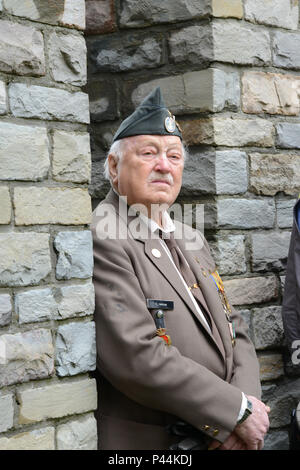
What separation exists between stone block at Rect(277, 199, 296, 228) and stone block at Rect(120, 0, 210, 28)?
1.07 metres

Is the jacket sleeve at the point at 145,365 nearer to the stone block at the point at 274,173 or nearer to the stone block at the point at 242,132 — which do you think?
the stone block at the point at 242,132

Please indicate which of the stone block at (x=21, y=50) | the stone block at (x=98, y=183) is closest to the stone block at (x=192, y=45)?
the stone block at (x=98, y=183)

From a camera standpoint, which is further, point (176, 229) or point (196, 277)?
point (176, 229)

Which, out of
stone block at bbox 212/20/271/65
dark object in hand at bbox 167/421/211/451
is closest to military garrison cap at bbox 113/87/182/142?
stone block at bbox 212/20/271/65

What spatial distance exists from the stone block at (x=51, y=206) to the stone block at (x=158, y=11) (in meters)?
1.53

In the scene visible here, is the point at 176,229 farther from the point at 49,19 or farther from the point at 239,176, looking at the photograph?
the point at 49,19

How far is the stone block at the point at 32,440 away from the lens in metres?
2.26

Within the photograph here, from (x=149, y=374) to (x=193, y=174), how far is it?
1.37 metres

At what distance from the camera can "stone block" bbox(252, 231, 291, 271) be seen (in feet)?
12.1

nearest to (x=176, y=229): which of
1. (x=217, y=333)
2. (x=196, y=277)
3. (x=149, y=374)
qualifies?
(x=196, y=277)

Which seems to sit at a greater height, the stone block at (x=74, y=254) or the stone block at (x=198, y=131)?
the stone block at (x=198, y=131)

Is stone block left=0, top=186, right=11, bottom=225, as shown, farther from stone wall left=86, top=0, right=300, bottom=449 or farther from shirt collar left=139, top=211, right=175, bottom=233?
stone wall left=86, top=0, right=300, bottom=449

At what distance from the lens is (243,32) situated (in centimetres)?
366

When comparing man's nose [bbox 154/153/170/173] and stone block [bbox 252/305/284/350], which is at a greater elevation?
man's nose [bbox 154/153/170/173]
